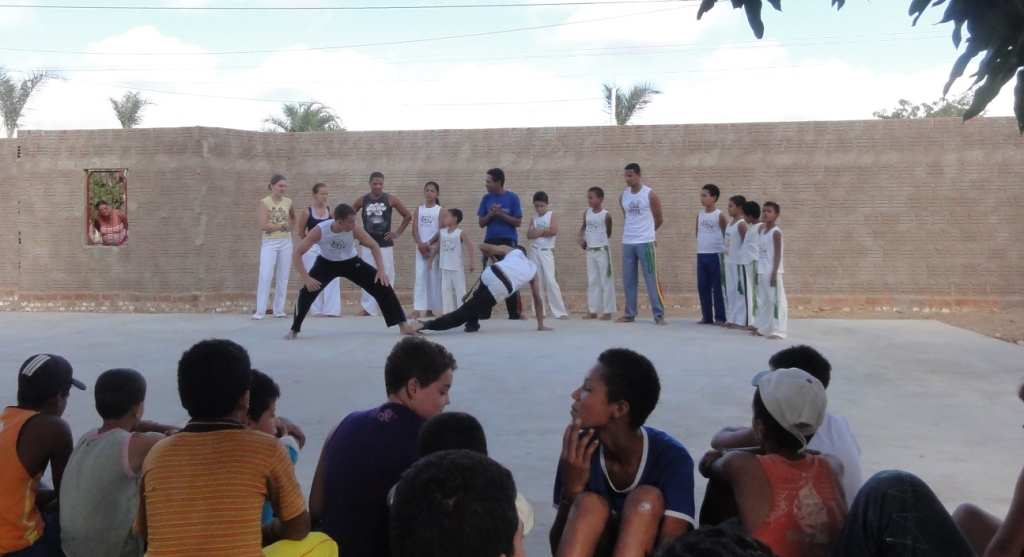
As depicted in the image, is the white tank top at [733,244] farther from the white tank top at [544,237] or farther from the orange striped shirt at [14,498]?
the orange striped shirt at [14,498]

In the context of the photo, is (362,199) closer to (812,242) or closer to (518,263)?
(518,263)

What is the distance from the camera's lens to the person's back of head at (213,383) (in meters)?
3.13

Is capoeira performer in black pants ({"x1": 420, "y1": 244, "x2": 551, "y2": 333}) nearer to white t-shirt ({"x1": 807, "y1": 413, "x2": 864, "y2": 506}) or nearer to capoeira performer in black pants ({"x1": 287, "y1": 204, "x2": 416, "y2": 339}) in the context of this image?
capoeira performer in black pants ({"x1": 287, "y1": 204, "x2": 416, "y2": 339})

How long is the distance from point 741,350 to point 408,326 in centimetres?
349

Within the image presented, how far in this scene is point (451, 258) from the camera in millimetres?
13938

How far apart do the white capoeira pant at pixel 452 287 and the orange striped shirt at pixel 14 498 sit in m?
10.4

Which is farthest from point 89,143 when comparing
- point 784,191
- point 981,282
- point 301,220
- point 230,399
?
point 230,399

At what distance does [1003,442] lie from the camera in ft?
20.4

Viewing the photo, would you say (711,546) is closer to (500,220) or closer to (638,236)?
(500,220)

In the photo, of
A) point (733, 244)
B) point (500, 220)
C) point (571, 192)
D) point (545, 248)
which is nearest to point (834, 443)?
point (733, 244)

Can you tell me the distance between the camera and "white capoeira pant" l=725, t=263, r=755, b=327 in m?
12.5

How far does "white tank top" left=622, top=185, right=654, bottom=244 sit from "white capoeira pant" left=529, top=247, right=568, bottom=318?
3.51ft

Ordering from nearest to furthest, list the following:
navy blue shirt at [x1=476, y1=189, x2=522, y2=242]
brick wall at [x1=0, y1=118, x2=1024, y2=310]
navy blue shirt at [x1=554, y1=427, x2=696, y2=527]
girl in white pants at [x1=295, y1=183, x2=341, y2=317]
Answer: navy blue shirt at [x1=554, y1=427, x2=696, y2=527]
navy blue shirt at [x1=476, y1=189, x2=522, y2=242]
girl in white pants at [x1=295, y1=183, x2=341, y2=317]
brick wall at [x1=0, y1=118, x2=1024, y2=310]

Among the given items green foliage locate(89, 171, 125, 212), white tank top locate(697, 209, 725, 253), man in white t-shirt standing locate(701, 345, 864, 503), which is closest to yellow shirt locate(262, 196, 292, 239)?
green foliage locate(89, 171, 125, 212)
